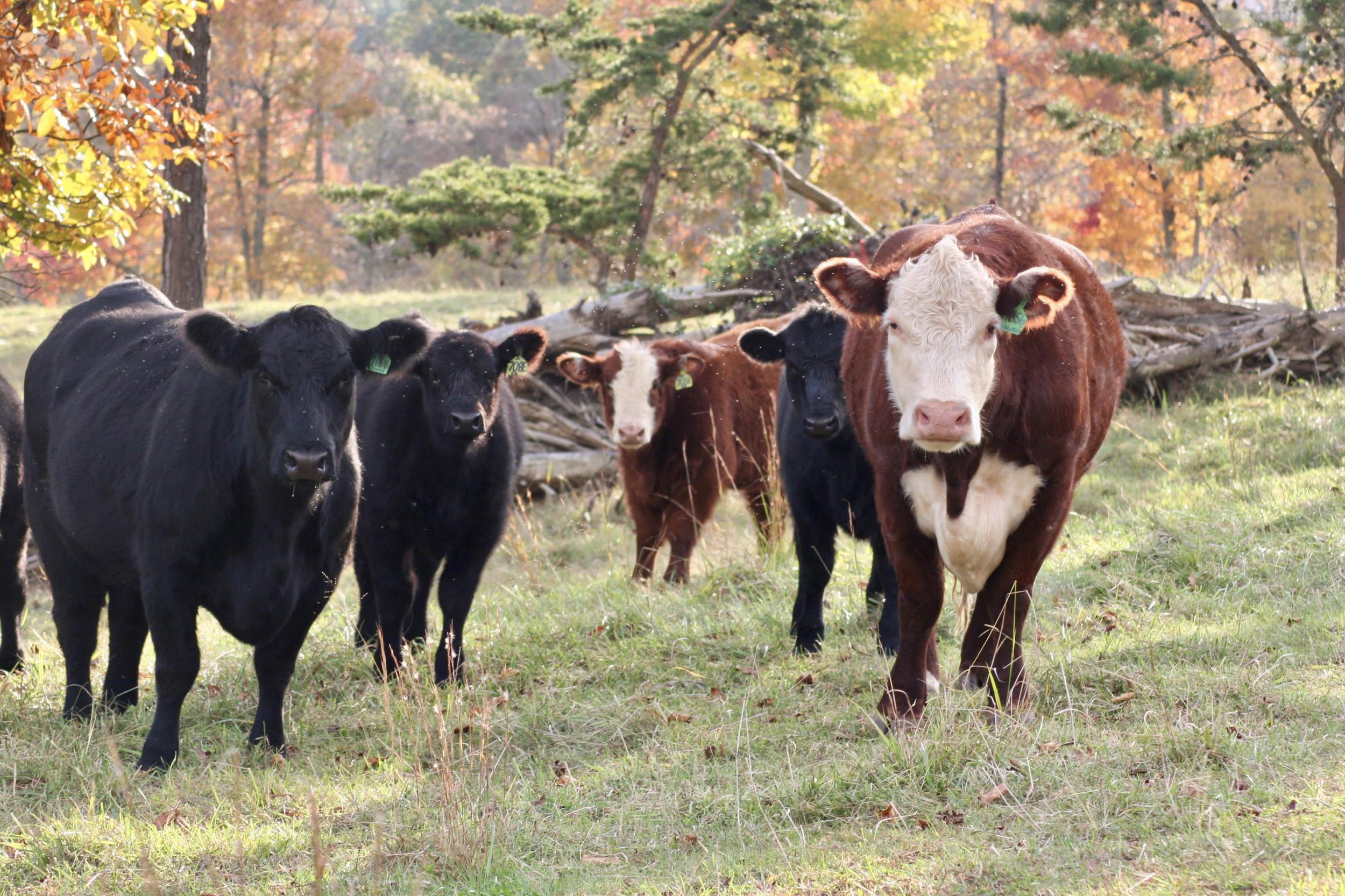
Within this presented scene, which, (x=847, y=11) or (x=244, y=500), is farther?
(x=847, y=11)

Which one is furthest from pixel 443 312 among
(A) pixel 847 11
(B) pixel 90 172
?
(B) pixel 90 172

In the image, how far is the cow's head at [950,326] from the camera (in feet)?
14.7

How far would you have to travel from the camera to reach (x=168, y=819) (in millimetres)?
4465

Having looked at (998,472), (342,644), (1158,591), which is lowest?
(342,644)

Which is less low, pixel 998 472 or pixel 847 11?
pixel 847 11

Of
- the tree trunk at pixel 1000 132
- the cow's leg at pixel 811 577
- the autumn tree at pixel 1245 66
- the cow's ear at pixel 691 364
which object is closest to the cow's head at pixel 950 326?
the cow's leg at pixel 811 577

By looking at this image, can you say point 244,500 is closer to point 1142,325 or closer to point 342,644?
point 342,644

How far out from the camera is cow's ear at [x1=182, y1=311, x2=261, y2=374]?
5305 millimetres

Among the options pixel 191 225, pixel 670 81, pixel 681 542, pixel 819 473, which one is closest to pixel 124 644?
pixel 819 473

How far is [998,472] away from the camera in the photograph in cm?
494

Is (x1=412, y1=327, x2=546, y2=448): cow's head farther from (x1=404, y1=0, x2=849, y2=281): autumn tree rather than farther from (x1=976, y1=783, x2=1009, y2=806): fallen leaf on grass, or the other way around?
(x1=404, y1=0, x2=849, y2=281): autumn tree

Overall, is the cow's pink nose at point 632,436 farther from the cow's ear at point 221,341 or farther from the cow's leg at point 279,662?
the cow's ear at point 221,341

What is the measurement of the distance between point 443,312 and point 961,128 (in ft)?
57.7

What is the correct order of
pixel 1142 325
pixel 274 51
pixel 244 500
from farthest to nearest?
pixel 274 51
pixel 1142 325
pixel 244 500
